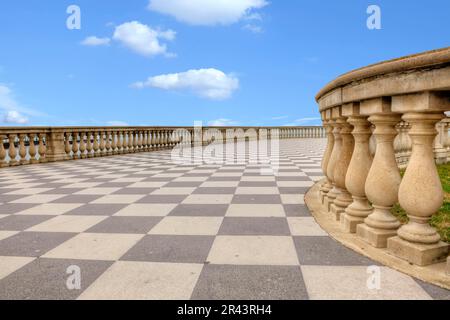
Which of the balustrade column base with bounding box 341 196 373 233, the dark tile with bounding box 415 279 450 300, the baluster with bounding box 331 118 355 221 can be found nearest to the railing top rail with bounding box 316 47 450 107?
the baluster with bounding box 331 118 355 221

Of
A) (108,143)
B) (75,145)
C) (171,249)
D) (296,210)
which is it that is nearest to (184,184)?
(296,210)

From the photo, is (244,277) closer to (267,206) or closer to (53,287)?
(53,287)

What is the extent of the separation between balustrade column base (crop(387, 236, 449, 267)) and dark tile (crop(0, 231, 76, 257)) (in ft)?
7.66

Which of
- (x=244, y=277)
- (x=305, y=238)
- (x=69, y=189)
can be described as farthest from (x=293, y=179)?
(x=244, y=277)

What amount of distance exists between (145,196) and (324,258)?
2648 millimetres

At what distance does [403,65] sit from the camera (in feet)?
6.23

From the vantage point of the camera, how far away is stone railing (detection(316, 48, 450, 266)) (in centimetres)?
186

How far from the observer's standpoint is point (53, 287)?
5.79 ft

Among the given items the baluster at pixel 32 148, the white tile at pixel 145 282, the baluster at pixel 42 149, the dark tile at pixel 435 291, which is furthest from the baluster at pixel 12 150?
the dark tile at pixel 435 291

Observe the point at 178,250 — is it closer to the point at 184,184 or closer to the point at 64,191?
the point at 184,184

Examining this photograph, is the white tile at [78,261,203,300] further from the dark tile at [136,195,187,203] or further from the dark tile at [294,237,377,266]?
the dark tile at [136,195,187,203]

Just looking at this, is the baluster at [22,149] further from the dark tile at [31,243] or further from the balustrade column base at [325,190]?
the balustrade column base at [325,190]

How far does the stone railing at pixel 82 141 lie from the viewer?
8.08 metres

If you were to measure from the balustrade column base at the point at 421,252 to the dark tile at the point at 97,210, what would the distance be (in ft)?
8.32
